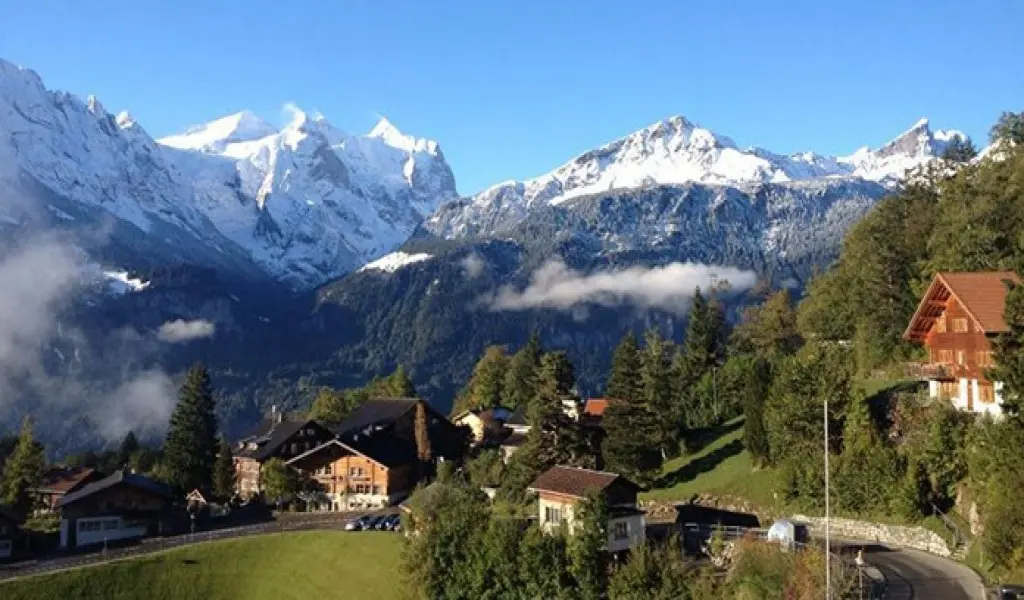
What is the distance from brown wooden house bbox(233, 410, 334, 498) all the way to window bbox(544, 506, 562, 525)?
41.3 meters

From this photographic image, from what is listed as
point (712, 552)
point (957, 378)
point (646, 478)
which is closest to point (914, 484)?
point (957, 378)

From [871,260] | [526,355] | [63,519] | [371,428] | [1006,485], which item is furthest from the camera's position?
[526,355]

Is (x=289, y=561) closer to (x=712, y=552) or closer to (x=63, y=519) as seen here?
(x=63, y=519)

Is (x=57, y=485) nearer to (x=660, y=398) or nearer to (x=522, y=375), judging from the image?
(x=522, y=375)

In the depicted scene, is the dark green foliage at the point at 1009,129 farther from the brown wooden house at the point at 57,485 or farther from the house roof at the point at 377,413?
the brown wooden house at the point at 57,485

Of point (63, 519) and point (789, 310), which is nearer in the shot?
point (63, 519)

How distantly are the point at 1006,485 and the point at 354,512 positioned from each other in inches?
1969

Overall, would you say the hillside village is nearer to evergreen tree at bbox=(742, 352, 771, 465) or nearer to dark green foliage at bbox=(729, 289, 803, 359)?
evergreen tree at bbox=(742, 352, 771, 465)

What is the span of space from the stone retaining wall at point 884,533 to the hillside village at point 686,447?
1.61 ft

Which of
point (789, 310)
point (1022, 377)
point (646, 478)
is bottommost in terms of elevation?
point (646, 478)

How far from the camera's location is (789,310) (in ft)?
302

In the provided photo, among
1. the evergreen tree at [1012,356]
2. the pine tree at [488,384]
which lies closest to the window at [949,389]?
the evergreen tree at [1012,356]

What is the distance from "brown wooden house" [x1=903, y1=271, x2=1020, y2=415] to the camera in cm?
4575

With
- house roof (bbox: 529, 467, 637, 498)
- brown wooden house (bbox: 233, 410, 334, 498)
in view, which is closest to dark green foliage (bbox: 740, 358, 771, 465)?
house roof (bbox: 529, 467, 637, 498)
